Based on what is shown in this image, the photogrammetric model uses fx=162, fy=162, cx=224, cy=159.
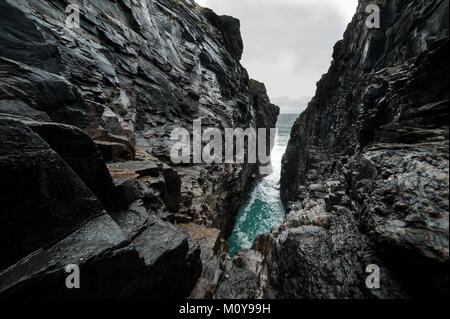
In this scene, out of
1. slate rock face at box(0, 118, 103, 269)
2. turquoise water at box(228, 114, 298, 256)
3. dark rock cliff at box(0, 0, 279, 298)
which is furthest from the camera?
turquoise water at box(228, 114, 298, 256)

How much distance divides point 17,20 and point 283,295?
17.0m

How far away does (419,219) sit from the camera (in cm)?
326

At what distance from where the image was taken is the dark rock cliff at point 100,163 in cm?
290

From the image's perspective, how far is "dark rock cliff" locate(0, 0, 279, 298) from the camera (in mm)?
2896

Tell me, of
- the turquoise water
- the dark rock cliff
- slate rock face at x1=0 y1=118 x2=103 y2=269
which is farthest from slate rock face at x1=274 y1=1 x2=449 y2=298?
the turquoise water

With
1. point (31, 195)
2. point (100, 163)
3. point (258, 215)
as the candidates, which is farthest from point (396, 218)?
point (258, 215)

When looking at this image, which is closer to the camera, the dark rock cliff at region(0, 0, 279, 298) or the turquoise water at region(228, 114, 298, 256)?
the dark rock cliff at region(0, 0, 279, 298)

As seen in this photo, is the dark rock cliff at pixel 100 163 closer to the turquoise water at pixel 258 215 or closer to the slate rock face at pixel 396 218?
the slate rock face at pixel 396 218

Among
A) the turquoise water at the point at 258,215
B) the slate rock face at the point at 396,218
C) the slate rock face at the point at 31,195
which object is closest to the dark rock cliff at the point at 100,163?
the slate rock face at the point at 31,195

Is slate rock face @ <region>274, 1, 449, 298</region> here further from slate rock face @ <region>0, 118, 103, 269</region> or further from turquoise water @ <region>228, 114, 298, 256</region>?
turquoise water @ <region>228, 114, 298, 256</region>

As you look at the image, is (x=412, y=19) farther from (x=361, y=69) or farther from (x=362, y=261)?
(x=362, y=261)

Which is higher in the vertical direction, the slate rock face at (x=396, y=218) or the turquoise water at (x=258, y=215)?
the slate rock face at (x=396, y=218)

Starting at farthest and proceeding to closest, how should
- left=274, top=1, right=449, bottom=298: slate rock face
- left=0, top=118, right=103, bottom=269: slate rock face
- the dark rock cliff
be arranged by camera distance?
left=274, top=1, right=449, bottom=298: slate rock face → the dark rock cliff → left=0, top=118, right=103, bottom=269: slate rock face
